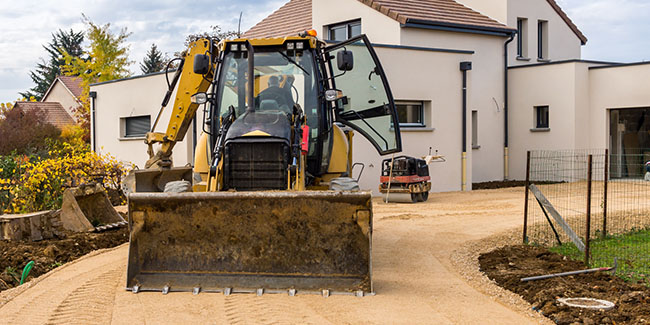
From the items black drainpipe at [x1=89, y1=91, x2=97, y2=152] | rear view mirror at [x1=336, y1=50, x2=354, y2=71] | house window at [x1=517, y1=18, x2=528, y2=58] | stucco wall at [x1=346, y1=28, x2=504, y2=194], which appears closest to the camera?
rear view mirror at [x1=336, y1=50, x2=354, y2=71]

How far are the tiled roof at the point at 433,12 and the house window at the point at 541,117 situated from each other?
9.61ft

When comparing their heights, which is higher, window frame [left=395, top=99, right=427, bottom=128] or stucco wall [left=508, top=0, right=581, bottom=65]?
stucco wall [left=508, top=0, right=581, bottom=65]

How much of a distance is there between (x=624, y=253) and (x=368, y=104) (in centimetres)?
391

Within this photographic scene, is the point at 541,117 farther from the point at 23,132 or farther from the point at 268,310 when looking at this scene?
the point at 23,132

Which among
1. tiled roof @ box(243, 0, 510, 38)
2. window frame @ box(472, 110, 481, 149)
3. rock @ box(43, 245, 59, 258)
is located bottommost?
rock @ box(43, 245, 59, 258)

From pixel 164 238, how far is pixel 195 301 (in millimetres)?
902

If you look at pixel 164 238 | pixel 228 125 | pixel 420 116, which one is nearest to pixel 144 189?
pixel 228 125

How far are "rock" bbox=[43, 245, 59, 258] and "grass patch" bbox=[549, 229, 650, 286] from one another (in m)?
6.68

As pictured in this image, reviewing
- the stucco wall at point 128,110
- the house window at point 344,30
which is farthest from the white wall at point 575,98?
the stucco wall at point 128,110

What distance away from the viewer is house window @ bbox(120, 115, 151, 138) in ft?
69.9

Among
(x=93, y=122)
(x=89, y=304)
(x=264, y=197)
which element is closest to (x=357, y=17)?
(x=93, y=122)

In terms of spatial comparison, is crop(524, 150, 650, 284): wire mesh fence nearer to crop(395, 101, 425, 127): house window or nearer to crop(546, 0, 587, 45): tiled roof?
crop(395, 101, 425, 127): house window

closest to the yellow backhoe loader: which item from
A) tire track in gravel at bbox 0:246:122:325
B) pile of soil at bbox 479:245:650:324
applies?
tire track in gravel at bbox 0:246:122:325

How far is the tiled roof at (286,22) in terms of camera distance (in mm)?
25719
